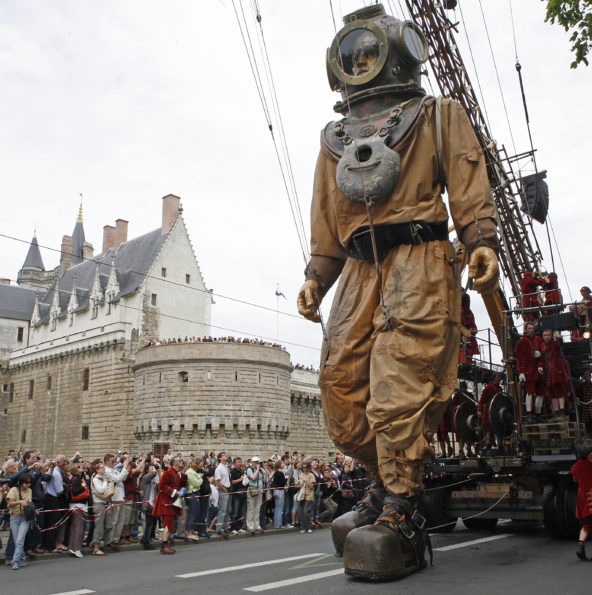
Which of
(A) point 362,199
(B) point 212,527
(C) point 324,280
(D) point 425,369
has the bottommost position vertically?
(B) point 212,527

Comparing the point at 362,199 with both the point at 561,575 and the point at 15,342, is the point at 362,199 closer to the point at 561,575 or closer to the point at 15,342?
the point at 561,575

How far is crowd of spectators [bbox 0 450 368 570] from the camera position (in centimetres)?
961

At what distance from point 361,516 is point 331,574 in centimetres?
45

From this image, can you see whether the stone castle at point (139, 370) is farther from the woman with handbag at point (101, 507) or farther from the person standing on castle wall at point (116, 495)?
the woman with handbag at point (101, 507)

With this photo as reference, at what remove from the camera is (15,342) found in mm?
54969

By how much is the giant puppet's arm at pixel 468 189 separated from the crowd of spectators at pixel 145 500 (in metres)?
7.08

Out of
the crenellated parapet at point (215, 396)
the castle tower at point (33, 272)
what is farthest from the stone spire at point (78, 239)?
the crenellated parapet at point (215, 396)

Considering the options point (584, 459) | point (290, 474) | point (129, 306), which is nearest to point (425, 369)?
point (584, 459)

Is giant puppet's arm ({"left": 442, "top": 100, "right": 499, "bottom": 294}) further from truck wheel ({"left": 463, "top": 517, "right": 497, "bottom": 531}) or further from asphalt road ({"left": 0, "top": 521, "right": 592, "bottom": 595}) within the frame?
truck wheel ({"left": 463, "top": 517, "right": 497, "bottom": 531})

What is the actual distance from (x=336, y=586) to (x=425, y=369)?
4.90ft

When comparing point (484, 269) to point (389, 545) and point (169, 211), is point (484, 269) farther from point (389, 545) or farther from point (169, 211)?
point (169, 211)

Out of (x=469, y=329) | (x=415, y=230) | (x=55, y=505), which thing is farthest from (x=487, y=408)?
(x=55, y=505)

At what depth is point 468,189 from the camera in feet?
15.3

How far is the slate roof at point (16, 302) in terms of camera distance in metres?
55.3
